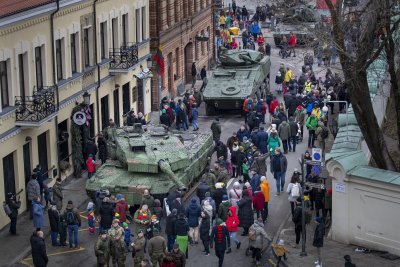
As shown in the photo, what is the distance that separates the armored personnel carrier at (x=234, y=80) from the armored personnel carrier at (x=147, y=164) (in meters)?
10.7

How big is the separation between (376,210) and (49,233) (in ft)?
29.2

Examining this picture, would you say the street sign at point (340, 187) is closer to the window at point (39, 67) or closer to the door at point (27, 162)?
the door at point (27, 162)

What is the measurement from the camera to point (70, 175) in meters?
32.8

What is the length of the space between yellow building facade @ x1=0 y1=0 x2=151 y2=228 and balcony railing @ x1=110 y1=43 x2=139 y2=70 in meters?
0.04

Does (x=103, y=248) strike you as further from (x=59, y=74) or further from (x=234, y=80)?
(x=234, y=80)

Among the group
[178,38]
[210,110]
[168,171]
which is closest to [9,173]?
[168,171]

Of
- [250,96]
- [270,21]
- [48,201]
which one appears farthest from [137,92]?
[270,21]

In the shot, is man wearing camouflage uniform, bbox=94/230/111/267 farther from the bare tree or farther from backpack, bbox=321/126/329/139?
backpack, bbox=321/126/329/139

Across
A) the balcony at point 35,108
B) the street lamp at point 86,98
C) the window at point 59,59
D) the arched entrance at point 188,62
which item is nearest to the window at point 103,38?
the street lamp at point 86,98

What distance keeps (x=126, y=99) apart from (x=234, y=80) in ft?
19.8

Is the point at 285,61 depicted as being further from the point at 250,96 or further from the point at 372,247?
the point at 372,247

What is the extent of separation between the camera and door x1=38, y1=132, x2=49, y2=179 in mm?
30203

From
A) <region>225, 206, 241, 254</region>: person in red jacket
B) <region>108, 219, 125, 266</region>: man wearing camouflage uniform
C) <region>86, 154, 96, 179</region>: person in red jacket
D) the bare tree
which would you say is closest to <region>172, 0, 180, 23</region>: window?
<region>86, 154, 96, 179</region>: person in red jacket

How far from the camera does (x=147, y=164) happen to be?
92.0 feet
